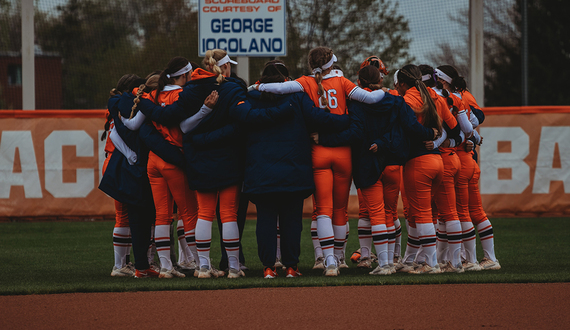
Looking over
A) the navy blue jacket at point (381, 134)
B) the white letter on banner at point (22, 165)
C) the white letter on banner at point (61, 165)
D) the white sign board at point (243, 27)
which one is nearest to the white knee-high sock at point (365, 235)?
the navy blue jacket at point (381, 134)

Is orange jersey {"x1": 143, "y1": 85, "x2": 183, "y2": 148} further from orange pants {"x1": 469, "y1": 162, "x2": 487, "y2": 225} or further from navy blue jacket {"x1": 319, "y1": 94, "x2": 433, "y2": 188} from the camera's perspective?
orange pants {"x1": 469, "y1": 162, "x2": 487, "y2": 225}

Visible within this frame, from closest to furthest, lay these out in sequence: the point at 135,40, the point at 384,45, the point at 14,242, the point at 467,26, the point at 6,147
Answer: the point at 14,242, the point at 6,147, the point at 467,26, the point at 384,45, the point at 135,40

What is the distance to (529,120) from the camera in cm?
1144

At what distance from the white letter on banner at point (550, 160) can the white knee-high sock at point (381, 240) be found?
6459mm

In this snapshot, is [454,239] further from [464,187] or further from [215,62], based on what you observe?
[215,62]

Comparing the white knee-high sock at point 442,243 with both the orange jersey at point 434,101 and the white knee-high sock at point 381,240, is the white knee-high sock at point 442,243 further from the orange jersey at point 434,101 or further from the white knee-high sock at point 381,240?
the orange jersey at point 434,101

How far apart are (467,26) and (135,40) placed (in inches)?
275

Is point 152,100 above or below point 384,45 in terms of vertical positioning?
below

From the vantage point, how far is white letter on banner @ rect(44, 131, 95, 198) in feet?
37.1

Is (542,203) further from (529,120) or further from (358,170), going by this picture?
(358,170)

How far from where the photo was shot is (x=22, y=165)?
11219mm

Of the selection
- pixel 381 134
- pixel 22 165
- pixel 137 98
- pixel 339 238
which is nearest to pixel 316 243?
pixel 339 238

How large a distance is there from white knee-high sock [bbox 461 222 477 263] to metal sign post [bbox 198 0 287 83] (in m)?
6.04

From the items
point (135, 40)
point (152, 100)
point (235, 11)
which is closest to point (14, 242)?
point (152, 100)
